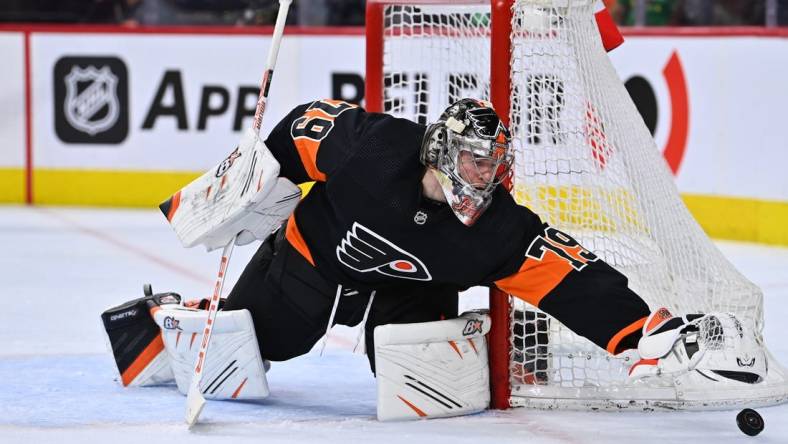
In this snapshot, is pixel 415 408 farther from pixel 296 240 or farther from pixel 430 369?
pixel 296 240

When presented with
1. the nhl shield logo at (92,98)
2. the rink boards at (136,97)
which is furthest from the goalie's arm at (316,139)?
the nhl shield logo at (92,98)

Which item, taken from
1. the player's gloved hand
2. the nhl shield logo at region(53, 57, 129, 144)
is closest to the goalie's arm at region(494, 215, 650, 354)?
the player's gloved hand

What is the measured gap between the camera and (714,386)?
320cm

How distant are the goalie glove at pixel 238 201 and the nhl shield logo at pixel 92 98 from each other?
4121 millimetres

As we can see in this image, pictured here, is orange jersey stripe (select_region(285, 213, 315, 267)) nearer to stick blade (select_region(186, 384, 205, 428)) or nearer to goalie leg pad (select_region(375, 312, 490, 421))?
goalie leg pad (select_region(375, 312, 490, 421))

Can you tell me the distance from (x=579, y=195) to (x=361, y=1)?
378 centimetres

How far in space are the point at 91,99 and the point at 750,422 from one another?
5.03m

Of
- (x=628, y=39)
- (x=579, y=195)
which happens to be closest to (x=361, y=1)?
(x=628, y=39)

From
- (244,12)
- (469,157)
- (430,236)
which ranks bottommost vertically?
(430,236)

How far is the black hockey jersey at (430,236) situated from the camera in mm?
2967

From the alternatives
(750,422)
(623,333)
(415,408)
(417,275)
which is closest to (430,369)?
(415,408)

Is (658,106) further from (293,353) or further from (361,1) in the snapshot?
(293,353)

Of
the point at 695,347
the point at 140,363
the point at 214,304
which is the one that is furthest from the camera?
the point at 140,363

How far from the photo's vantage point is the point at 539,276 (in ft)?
9.86
